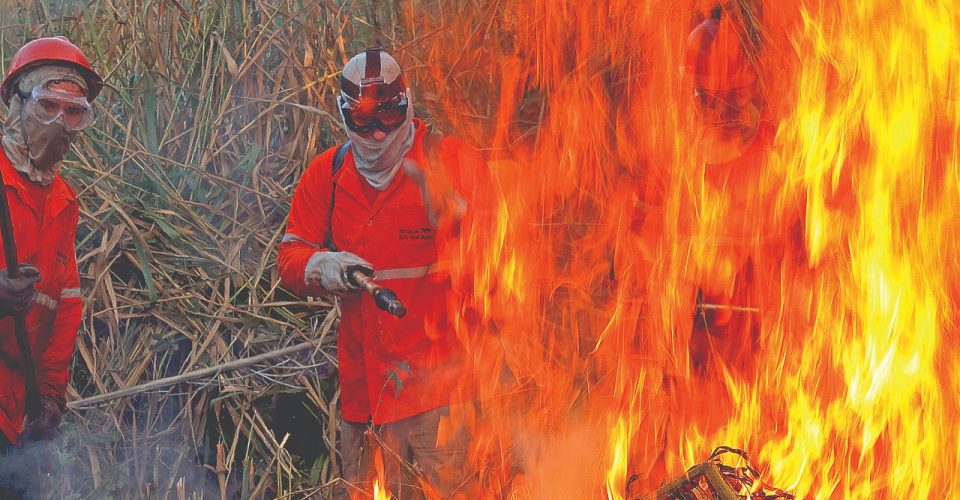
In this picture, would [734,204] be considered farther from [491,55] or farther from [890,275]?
[491,55]

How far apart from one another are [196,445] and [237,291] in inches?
34.8

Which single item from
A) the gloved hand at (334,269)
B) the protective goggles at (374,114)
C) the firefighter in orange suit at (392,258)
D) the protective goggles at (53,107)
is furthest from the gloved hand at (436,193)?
the protective goggles at (53,107)

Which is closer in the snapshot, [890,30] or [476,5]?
[890,30]

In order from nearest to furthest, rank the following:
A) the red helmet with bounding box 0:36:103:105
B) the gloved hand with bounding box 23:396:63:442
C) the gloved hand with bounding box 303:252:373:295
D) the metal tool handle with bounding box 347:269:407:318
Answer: the metal tool handle with bounding box 347:269:407:318 → the gloved hand with bounding box 303:252:373:295 → the gloved hand with bounding box 23:396:63:442 → the red helmet with bounding box 0:36:103:105

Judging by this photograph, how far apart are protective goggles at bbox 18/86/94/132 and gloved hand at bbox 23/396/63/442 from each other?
3.91 ft

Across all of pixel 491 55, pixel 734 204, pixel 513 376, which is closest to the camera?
pixel 734 204

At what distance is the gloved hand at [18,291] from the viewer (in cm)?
398

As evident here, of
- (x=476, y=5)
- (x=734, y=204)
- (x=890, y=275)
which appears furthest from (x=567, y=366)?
(x=476, y=5)

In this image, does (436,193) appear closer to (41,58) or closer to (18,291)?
(18,291)

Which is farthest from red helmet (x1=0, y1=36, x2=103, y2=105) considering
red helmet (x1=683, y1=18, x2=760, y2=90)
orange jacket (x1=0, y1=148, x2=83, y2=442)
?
red helmet (x1=683, y1=18, x2=760, y2=90)

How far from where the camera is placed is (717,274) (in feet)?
13.7

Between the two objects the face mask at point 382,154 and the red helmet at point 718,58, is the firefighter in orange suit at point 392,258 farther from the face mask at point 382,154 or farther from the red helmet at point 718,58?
the red helmet at point 718,58

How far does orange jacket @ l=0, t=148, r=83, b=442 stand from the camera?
164 inches

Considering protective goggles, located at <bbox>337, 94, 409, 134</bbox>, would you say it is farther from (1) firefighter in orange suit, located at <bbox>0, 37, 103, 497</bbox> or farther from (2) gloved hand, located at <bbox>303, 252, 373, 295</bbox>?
(1) firefighter in orange suit, located at <bbox>0, 37, 103, 497</bbox>
